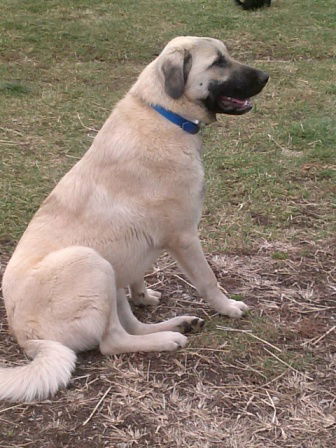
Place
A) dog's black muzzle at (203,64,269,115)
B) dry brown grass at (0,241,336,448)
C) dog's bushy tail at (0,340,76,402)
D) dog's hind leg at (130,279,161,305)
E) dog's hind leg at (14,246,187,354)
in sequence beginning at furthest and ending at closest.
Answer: dog's hind leg at (130,279,161,305) → dog's black muzzle at (203,64,269,115) → dog's hind leg at (14,246,187,354) → dog's bushy tail at (0,340,76,402) → dry brown grass at (0,241,336,448)

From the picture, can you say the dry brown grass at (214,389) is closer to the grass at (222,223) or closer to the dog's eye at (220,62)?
the grass at (222,223)

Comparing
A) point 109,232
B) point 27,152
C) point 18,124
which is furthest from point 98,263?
point 18,124

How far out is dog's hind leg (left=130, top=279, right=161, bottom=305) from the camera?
12.2ft

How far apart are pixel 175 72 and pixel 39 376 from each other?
158cm

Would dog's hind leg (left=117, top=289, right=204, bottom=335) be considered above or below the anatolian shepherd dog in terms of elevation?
below

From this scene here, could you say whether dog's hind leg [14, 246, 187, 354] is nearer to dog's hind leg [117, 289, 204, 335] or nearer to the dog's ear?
dog's hind leg [117, 289, 204, 335]

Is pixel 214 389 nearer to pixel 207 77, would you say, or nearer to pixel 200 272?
pixel 200 272

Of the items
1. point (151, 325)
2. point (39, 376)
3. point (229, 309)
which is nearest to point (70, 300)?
point (39, 376)

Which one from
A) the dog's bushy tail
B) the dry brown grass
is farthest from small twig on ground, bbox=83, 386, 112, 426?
the dog's bushy tail

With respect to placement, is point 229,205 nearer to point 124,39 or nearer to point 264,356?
point 264,356

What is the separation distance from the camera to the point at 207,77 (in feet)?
11.4

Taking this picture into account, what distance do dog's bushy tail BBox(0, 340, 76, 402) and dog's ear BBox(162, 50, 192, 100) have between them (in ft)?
4.47

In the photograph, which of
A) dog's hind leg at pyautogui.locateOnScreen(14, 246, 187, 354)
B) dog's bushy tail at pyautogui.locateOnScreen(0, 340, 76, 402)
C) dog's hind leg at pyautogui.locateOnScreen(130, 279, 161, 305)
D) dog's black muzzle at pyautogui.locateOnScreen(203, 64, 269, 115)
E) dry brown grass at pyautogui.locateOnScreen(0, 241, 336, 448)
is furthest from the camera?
dog's hind leg at pyautogui.locateOnScreen(130, 279, 161, 305)

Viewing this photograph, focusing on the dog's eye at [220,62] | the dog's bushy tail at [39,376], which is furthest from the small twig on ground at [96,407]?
the dog's eye at [220,62]
